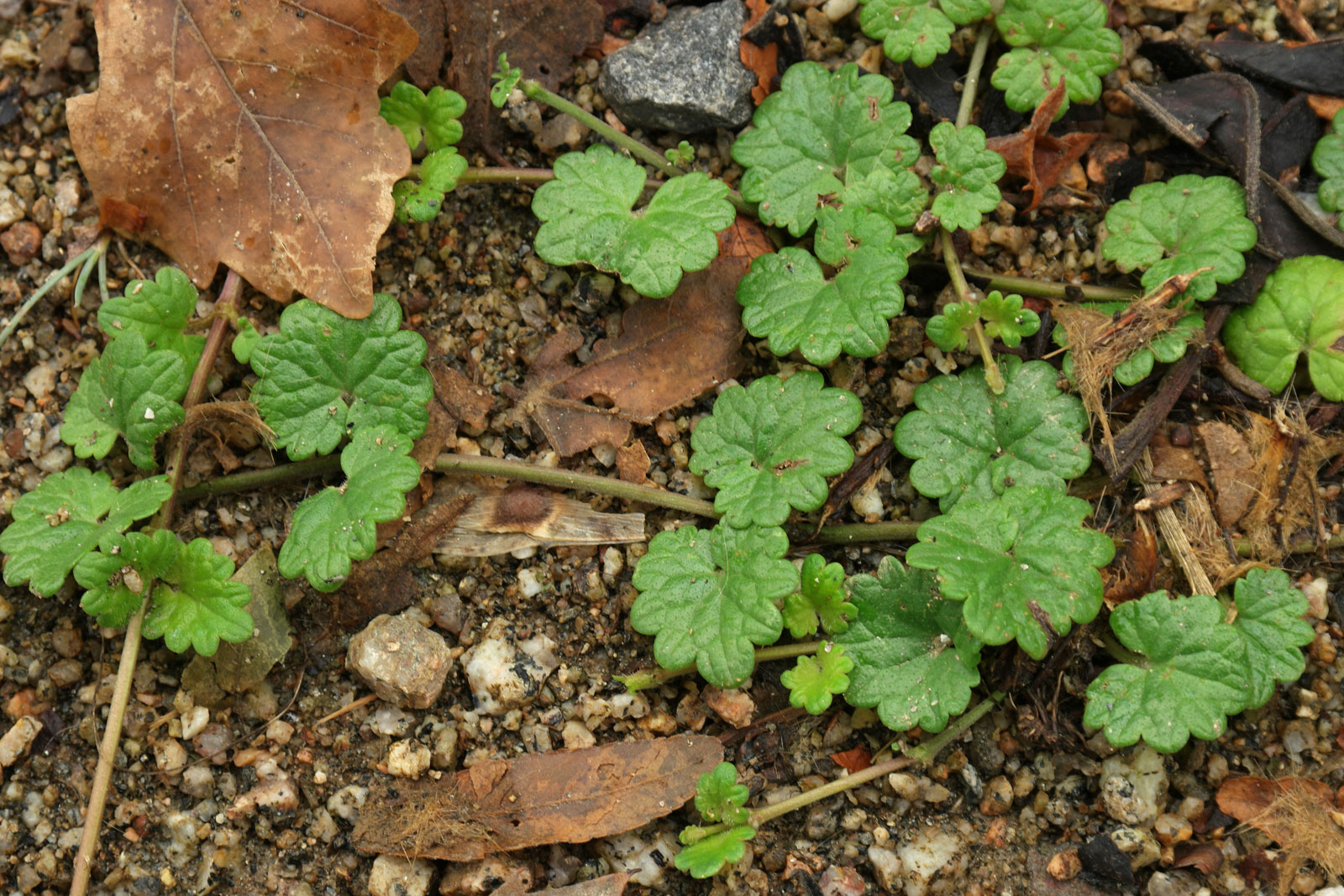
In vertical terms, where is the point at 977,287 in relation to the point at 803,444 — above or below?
above

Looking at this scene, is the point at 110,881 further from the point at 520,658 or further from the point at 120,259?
the point at 120,259

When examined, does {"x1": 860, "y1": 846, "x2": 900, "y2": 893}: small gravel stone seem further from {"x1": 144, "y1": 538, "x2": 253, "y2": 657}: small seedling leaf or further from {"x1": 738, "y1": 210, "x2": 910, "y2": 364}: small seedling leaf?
{"x1": 144, "y1": 538, "x2": 253, "y2": 657}: small seedling leaf

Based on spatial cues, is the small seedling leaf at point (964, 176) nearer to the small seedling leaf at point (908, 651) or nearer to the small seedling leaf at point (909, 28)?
the small seedling leaf at point (909, 28)

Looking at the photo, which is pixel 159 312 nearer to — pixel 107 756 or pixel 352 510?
pixel 352 510

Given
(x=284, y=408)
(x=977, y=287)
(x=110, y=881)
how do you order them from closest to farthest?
(x=110, y=881) → (x=284, y=408) → (x=977, y=287)

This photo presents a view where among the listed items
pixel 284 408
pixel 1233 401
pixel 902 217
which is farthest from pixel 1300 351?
pixel 284 408

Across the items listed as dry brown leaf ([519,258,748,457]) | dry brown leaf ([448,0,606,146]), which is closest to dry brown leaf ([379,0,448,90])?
dry brown leaf ([448,0,606,146])
